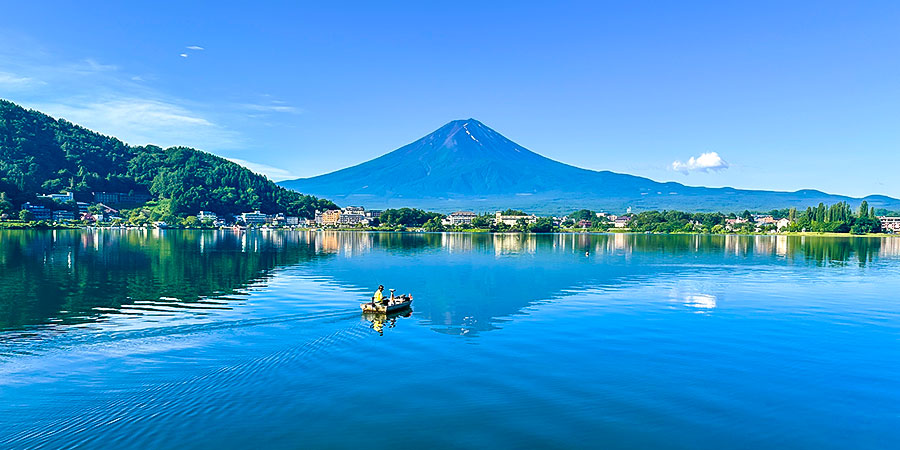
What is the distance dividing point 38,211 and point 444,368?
164 m

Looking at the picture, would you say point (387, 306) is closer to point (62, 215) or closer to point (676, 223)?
point (676, 223)

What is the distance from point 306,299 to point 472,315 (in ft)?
27.8

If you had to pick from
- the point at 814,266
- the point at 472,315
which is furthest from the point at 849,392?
the point at 814,266

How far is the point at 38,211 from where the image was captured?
13975 centimetres

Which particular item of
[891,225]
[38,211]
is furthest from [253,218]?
[891,225]

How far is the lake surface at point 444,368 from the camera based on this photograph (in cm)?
1047

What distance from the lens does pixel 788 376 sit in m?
14.5

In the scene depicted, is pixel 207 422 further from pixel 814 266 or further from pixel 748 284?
pixel 814 266

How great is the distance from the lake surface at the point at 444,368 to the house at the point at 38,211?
440 feet

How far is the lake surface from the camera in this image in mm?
10469

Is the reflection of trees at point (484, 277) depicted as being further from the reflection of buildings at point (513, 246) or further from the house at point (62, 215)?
the house at point (62, 215)

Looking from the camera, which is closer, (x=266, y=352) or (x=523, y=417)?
(x=523, y=417)

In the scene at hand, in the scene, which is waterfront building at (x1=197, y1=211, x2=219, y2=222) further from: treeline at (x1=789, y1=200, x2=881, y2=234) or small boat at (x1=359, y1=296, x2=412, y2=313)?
treeline at (x1=789, y1=200, x2=881, y2=234)

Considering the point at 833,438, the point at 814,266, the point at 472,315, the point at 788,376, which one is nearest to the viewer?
the point at 833,438
